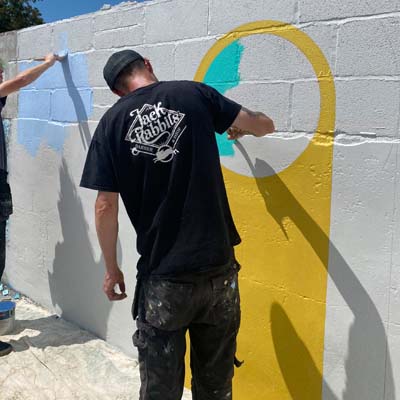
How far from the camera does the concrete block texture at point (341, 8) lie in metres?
2.06

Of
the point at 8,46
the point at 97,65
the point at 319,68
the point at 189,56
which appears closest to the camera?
the point at 319,68

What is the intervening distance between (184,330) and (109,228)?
0.54 m

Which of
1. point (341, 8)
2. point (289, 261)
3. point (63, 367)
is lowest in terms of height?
point (63, 367)

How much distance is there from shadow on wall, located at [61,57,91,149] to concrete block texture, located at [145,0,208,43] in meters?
0.79

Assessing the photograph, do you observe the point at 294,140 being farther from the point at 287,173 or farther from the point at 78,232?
the point at 78,232

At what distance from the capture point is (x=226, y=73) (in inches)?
105

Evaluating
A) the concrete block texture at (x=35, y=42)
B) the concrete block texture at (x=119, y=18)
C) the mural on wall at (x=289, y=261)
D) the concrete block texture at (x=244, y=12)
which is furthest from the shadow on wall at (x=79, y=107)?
the concrete block texture at (x=244, y=12)

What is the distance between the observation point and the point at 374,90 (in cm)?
212

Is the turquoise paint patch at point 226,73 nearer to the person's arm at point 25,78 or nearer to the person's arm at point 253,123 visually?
the person's arm at point 253,123

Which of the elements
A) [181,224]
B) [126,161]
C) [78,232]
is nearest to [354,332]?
[181,224]

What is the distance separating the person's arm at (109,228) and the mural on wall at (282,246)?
0.74 m

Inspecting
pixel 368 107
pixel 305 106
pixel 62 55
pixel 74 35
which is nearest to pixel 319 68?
pixel 305 106

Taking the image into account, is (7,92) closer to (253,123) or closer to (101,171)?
(101,171)

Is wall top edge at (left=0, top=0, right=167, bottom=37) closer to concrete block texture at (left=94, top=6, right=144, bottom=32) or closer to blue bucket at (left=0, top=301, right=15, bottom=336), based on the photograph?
concrete block texture at (left=94, top=6, right=144, bottom=32)
